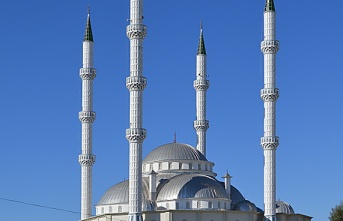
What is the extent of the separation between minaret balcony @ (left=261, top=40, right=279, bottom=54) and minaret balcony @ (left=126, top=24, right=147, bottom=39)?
29.9ft

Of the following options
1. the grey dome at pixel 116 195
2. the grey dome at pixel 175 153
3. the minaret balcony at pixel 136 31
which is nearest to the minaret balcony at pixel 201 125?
the grey dome at pixel 175 153

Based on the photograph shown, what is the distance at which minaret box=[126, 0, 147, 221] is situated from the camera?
56344 mm

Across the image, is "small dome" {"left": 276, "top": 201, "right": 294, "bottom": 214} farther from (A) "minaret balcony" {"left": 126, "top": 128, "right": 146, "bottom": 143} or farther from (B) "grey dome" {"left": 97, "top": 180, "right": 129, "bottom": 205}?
(A) "minaret balcony" {"left": 126, "top": 128, "right": 146, "bottom": 143}

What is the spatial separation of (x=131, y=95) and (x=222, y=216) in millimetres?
10926

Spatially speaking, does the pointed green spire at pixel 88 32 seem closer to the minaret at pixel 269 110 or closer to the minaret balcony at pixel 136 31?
the minaret balcony at pixel 136 31

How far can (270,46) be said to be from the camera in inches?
2434

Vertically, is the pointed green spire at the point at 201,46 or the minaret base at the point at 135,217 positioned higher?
the pointed green spire at the point at 201,46

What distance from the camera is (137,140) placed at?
5725 cm

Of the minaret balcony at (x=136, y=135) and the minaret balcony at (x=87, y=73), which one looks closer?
the minaret balcony at (x=136, y=135)

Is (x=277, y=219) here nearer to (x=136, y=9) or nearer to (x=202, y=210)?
(x=202, y=210)

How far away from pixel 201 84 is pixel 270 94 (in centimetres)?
1151

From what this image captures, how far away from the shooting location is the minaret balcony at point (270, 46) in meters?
61.8

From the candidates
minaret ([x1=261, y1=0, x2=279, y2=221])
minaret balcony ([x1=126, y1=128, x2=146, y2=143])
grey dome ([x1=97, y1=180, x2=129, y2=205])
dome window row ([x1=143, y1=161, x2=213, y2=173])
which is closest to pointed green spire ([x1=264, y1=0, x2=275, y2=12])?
minaret ([x1=261, y1=0, x2=279, y2=221])

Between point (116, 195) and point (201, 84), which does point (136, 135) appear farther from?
point (201, 84)
